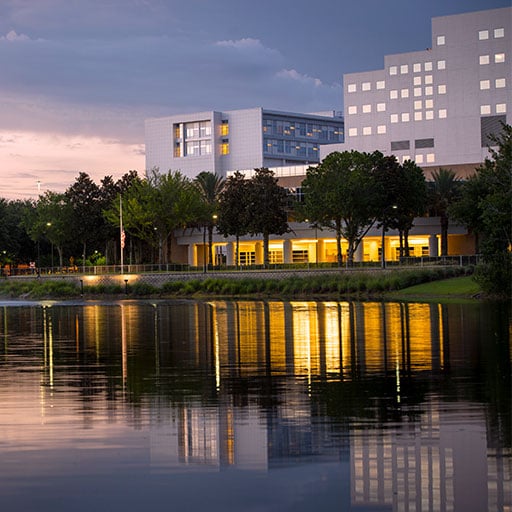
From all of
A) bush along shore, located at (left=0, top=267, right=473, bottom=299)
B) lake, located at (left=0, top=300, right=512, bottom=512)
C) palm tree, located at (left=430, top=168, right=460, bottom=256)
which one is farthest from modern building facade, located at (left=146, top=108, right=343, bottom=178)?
lake, located at (left=0, top=300, right=512, bottom=512)

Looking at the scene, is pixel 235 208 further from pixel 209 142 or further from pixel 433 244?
pixel 209 142

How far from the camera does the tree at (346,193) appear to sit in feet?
308

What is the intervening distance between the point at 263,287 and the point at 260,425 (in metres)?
63.1

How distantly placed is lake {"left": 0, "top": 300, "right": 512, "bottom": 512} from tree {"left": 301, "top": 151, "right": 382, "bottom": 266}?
64620mm

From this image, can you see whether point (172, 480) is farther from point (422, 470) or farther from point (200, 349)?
point (200, 349)

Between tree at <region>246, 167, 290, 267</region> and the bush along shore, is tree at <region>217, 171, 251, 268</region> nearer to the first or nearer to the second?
tree at <region>246, 167, 290, 267</region>

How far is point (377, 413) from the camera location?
587 inches

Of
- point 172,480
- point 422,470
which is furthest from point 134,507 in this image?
point 422,470

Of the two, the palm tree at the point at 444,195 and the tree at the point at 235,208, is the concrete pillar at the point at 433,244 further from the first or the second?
the tree at the point at 235,208

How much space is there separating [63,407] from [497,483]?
8384 mm

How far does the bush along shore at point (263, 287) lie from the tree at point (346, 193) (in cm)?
1326

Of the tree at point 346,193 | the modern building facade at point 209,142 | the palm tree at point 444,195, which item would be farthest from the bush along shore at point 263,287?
the modern building facade at point 209,142

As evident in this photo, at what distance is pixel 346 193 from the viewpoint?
92938 mm

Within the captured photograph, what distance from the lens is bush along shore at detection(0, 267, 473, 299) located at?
70.3 metres
